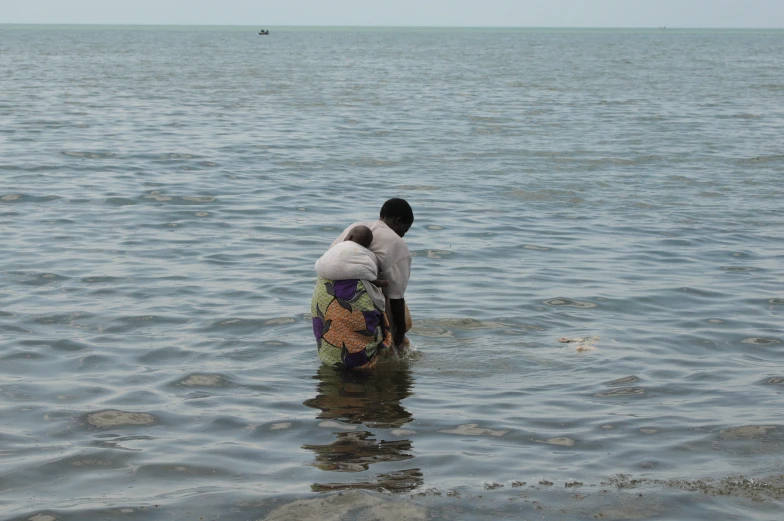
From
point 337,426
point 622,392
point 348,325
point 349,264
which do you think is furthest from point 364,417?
point 622,392

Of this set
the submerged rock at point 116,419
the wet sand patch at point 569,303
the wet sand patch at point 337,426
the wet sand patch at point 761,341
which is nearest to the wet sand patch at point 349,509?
the wet sand patch at point 337,426

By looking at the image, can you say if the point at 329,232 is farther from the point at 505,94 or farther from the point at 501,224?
the point at 505,94

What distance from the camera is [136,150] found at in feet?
66.5

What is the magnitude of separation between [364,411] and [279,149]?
15.0 metres

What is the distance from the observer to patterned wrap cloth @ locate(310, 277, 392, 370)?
24.2 feet

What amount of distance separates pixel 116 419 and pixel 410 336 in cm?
298

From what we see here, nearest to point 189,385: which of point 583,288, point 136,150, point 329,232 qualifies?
point 583,288

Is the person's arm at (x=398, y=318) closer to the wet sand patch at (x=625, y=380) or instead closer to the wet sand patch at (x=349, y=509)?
the wet sand patch at (x=625, y=380)

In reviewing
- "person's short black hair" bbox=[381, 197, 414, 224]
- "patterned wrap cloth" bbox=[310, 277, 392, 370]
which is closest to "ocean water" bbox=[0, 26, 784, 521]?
"patterned wrap cloth" bbox=[310, 277, 392, 370]

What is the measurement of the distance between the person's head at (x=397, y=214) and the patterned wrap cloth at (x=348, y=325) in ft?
1.64

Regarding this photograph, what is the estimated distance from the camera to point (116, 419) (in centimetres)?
666

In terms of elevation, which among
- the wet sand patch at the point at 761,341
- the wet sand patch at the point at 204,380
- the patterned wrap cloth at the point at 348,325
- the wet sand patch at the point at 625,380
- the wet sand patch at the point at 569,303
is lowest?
the wet sand patch at the point at 625,380

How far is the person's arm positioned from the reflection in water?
8.9 inches

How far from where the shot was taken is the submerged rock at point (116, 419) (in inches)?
259
